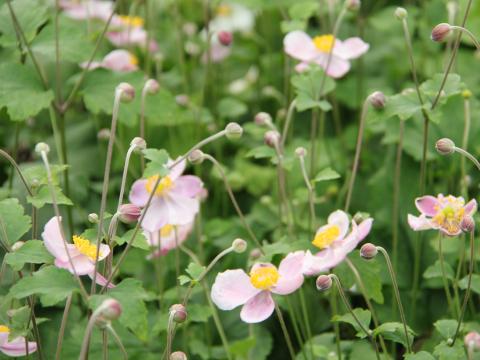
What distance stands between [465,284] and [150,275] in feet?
2.18

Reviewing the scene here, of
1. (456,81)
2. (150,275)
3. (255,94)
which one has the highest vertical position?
(456,81)

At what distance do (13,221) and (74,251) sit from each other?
132 mm

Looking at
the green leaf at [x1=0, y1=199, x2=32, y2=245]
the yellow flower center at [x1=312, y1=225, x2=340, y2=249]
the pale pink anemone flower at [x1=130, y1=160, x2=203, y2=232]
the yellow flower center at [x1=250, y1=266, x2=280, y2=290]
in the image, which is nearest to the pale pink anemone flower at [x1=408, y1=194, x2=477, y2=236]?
the yellow flower center at [x1=312, y1=225, x2=340, y2=249]

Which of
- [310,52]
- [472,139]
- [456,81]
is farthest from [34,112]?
[472,139]

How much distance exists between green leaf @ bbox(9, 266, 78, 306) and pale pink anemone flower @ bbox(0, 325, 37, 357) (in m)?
0.15

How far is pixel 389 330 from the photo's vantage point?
119 cm

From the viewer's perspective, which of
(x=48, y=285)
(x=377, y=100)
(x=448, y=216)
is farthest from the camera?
(x=377, y=100)

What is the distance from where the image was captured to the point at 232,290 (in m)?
1.26

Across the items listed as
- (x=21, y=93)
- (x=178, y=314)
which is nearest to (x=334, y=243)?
(x=178, y=314)

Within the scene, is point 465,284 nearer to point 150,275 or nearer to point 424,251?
point 424,251

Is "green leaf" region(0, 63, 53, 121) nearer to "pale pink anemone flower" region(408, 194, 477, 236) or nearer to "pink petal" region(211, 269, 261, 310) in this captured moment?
"pink petal" region(211, 269, 261, 310)

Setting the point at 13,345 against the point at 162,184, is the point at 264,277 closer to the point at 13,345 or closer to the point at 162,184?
the point at 162,184

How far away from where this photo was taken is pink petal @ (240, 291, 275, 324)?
1229 millimetres

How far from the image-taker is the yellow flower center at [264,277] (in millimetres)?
1241
